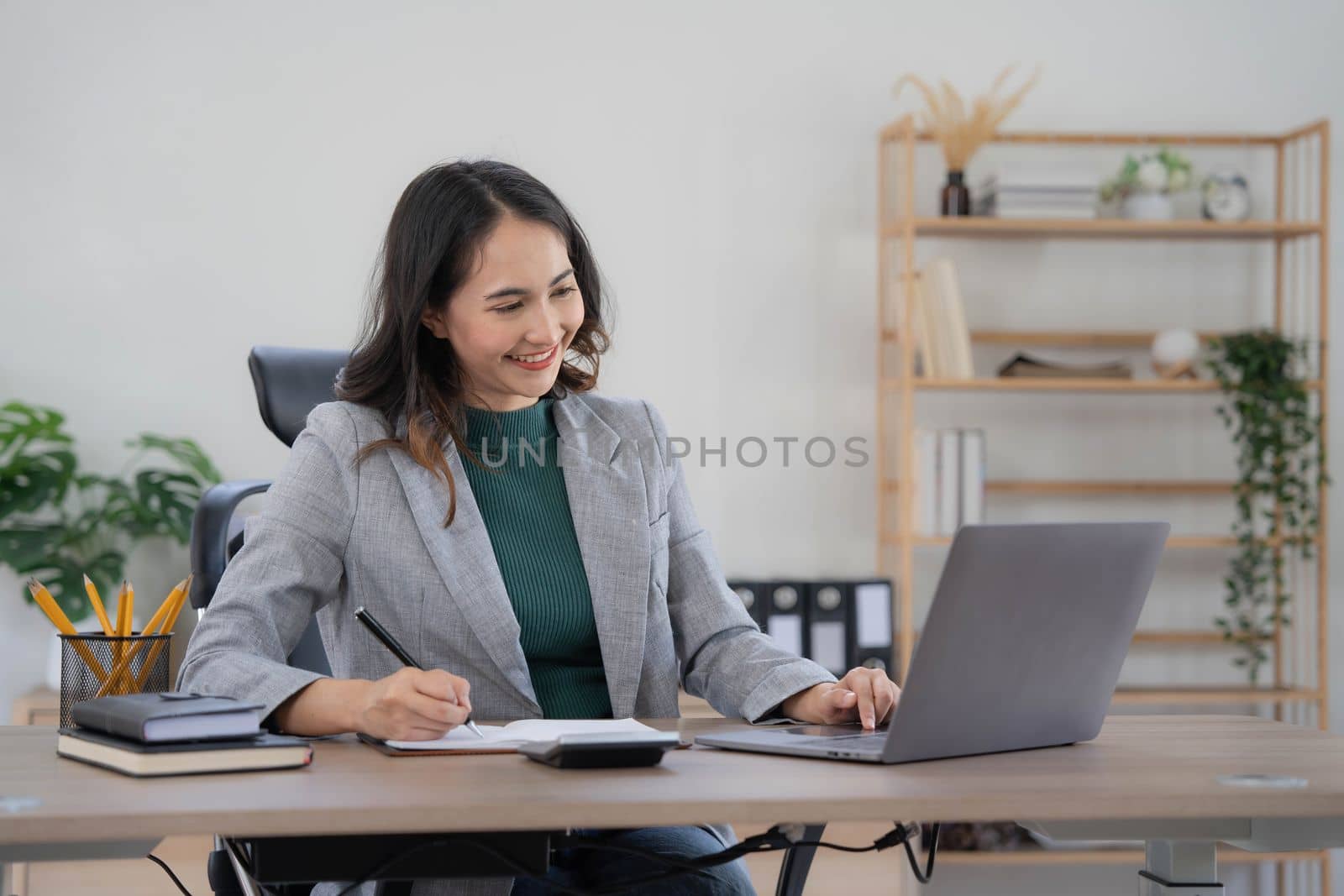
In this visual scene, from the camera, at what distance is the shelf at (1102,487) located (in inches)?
134

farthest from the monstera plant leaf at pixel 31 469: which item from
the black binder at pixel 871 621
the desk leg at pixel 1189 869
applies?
the desk leg at pixel 1189 869

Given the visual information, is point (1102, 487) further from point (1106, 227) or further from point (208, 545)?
point (208, 545)

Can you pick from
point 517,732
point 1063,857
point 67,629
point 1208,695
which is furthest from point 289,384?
point 1208,695

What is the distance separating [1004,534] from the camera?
3.65 ft

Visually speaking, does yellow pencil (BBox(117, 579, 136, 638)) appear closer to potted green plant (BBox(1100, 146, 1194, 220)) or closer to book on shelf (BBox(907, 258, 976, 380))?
book on shelf (BBox(907, 258, 976, 380))

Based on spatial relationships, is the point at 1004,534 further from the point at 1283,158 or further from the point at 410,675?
the point at 1283,158

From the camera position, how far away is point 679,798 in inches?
39.4

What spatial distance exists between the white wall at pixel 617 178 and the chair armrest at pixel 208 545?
1.61 metres

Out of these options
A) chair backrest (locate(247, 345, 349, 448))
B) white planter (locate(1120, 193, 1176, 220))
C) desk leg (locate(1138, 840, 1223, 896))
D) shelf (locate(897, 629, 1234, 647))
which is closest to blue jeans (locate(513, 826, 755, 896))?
desk leg (locate(1138, 840, 1223, 896))

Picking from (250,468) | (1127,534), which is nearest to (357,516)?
(1127,534)

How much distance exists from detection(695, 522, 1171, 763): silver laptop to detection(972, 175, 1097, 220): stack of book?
2100 mm

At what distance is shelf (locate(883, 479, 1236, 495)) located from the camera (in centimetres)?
339

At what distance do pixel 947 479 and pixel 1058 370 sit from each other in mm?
393

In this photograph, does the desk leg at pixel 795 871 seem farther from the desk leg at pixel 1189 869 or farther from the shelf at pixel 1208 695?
the shelf at pixel 1208 695
